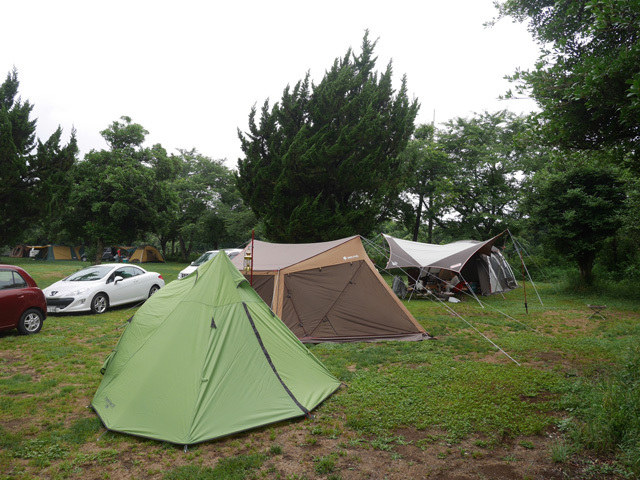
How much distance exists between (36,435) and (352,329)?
5.34m

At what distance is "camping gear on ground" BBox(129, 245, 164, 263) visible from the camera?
37094 millimetres

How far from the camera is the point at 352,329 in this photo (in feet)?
25.8

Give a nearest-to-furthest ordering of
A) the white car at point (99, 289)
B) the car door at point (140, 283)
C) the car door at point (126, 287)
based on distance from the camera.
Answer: the white car at point (99, 289) → the car door at point (126, 287) → the car door at point (140, 283)

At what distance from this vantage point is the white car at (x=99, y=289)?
32.1 feet

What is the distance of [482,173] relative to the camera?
2373cm

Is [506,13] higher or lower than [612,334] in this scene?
higher

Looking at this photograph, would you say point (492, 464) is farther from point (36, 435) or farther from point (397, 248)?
point (397, 248)

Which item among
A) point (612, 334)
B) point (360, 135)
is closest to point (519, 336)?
point (612, 334)

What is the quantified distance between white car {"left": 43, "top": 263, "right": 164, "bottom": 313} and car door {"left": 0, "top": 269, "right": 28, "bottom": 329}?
2.35 meters

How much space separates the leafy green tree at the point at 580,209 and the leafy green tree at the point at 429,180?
28.0 feet

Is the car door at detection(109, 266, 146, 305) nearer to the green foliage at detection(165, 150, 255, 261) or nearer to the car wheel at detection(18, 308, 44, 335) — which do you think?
the car wheel at detection(18, 308, 44, 335)

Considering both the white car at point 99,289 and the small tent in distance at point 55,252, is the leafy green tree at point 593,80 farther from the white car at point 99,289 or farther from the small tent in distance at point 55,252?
the small tent in distance at point 55,252

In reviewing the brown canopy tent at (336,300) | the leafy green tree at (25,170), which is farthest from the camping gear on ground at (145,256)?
the brown canopy tent at (336,300)

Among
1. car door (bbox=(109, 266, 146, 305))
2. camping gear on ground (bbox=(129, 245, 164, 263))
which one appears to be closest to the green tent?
car door (bbox=(109, 266, 146, 305))
